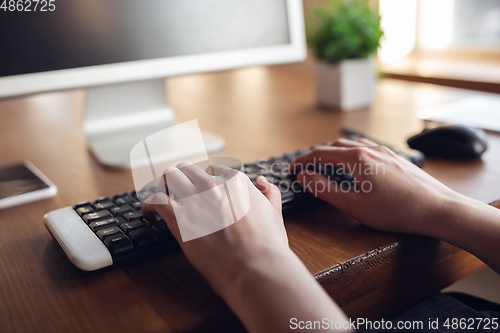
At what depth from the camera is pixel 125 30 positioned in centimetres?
67

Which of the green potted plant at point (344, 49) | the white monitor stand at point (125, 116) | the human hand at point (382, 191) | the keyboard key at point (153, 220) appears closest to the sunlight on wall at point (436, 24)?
the green potted plant at point (344, 49)

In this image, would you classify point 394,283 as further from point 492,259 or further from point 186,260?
point 186,260

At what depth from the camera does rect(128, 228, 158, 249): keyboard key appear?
397mm

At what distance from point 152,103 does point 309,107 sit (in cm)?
42

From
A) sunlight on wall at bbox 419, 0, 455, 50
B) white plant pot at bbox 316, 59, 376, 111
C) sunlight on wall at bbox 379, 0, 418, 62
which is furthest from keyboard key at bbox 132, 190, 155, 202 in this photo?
sunlight on wall at bbox 419, 0, 455, 50

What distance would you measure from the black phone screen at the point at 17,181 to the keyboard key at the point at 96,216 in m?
0.20

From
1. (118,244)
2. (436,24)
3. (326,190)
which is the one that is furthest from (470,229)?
(436,24)

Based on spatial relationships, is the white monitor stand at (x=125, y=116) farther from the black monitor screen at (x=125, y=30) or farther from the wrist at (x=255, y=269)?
the wrist at (x=255, y=269)

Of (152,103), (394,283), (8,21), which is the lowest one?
(394,283)

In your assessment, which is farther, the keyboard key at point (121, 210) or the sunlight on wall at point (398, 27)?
the sunlight on wall at point (398, 27)

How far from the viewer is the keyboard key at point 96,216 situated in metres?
0.44

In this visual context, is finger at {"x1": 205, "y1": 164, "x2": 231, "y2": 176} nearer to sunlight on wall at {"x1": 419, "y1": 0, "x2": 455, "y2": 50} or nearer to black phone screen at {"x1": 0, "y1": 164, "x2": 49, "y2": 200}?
black phone screen at {"x1": 0, "y1": 164, "x2": 49, "y2": 200}

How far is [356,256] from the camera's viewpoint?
0.39 metres

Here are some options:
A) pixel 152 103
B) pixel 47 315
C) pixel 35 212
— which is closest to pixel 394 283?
pixel 47 315
